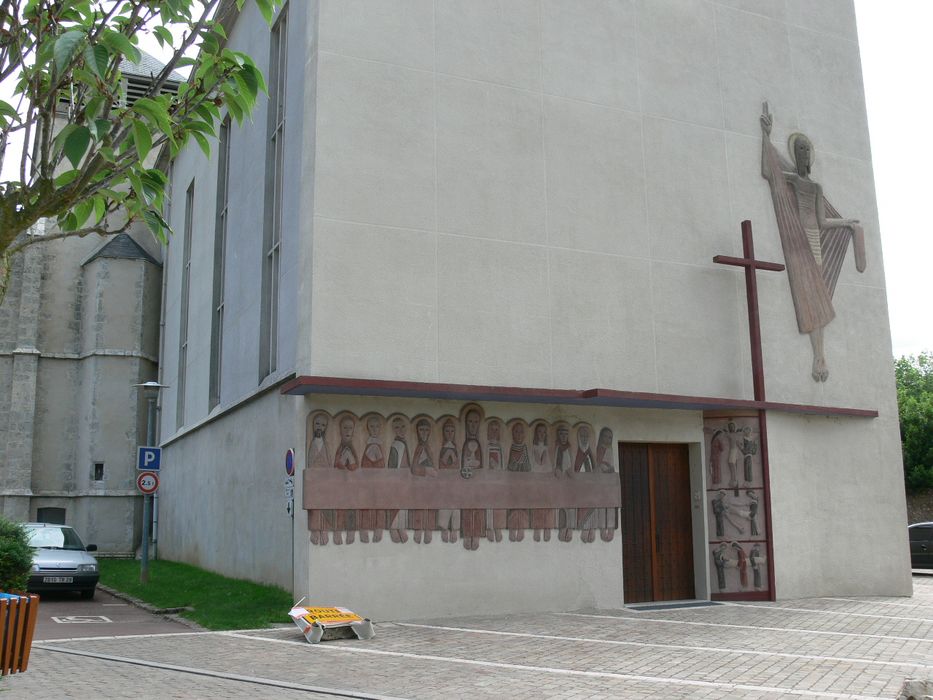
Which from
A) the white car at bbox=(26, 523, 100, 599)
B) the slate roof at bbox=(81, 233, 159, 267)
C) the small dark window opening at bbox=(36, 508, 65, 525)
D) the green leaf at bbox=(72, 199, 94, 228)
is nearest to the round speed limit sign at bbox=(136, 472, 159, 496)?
the white car at bbox=(26, 523, 100, 599)

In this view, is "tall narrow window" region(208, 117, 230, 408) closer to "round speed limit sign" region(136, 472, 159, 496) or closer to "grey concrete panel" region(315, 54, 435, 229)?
"round speed limit sign" region(136, 472, 159, 496)

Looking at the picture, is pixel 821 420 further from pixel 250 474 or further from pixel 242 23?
pixel 242 23

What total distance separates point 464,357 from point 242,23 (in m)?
11.7

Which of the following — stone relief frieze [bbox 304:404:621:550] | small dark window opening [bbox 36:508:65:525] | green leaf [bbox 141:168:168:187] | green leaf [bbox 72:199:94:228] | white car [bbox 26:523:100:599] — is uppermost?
green leaf [bbox 141:168:168:187]

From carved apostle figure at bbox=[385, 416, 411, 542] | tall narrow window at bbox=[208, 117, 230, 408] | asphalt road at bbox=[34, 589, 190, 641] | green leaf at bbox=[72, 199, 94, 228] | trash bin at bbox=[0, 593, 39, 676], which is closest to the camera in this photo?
green leaf at bbox=[72, 199, 94, 228]

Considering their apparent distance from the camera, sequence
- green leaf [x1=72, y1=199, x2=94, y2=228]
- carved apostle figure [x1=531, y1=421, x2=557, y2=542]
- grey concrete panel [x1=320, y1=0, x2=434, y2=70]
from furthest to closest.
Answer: carved apostle figure [x1=531, y1=421, x2=557, y2=542], grey concrete panel [x1=320, y1=0, x2=434, y2=70], green leaf [x1=72, y1=199, x2=94, y2=228]

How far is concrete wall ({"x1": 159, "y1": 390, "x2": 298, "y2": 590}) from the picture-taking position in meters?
15.7

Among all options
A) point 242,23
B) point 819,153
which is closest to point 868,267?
point 819,153

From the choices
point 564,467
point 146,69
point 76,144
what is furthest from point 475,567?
point 146,69

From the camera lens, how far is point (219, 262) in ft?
75.6

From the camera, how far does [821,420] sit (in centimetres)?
1828

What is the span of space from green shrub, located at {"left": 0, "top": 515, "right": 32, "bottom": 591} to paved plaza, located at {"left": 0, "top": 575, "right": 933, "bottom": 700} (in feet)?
11.0

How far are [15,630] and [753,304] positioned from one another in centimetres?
1363

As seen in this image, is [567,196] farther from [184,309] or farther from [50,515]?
[50,515]
